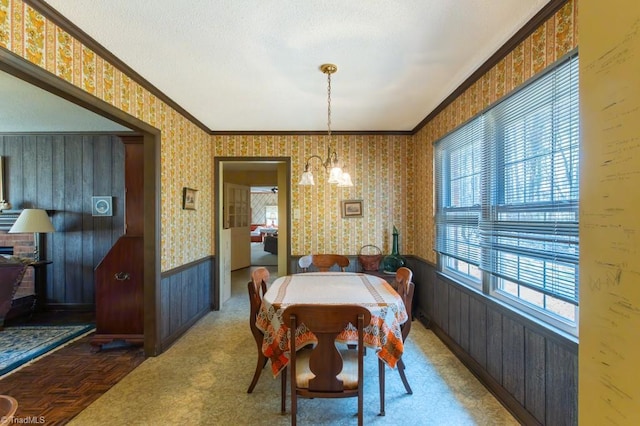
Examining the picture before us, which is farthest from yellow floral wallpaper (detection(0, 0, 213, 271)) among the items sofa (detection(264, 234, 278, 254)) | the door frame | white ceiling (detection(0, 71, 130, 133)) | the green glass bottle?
sofa (detection(264, 234, 278, 254))

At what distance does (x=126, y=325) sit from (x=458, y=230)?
339 centimetres

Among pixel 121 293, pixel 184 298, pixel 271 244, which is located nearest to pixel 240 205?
pixel 271 244

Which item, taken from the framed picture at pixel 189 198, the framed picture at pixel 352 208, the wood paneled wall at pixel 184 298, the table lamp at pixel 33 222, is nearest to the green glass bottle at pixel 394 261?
the framed picture at pixel 352 208

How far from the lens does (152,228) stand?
2.84 meters

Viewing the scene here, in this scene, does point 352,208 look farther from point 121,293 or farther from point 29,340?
point 29,340

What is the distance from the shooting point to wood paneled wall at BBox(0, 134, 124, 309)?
13.3 feet

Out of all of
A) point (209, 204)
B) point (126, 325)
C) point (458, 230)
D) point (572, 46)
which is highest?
point (572, 46)

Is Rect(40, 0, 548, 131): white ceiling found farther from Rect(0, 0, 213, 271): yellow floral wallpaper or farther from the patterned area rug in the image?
the patterned area rug

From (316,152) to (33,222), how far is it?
3.67 m

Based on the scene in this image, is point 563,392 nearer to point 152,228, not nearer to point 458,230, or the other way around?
point 458,230

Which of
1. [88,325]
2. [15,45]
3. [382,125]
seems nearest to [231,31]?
[15,45]

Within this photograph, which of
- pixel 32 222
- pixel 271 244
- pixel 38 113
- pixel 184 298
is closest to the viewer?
pixel 38 113

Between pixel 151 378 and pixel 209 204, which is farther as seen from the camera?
pixel 209 204

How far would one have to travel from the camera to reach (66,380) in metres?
2.42
